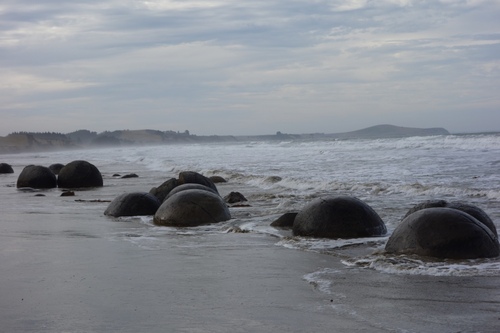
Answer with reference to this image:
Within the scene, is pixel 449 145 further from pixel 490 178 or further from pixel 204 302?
pixel 204 302

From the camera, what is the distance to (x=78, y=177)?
69.8 feet

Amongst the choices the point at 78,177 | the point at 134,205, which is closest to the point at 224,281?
the point at 134,205

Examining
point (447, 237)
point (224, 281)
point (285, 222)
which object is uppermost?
point (447, 237)

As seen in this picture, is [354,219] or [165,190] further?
[165,190]

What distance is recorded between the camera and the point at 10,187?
21.9 meters

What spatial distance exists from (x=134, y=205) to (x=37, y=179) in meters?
9.55

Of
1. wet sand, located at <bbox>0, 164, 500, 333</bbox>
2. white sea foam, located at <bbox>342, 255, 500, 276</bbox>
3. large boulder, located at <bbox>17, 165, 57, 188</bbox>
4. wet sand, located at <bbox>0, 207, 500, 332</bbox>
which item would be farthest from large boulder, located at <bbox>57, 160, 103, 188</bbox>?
white sea foam, located at <bbox>342, 255, 500, 276</bbox>

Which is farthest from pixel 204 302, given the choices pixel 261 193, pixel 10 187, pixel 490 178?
pixel 10 187

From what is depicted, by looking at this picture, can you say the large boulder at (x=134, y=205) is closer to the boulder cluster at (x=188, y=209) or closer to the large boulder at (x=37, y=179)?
the boulder cluster at (x=188, y=209)

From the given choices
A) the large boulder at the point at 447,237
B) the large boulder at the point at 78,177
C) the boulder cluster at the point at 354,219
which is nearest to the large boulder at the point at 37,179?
the large boulder at the point at 78,177

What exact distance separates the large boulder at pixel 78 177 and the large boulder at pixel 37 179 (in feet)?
0.88

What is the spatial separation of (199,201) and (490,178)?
9757 mm

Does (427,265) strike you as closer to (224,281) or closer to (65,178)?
(224,281)

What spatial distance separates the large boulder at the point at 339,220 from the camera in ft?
31.5
